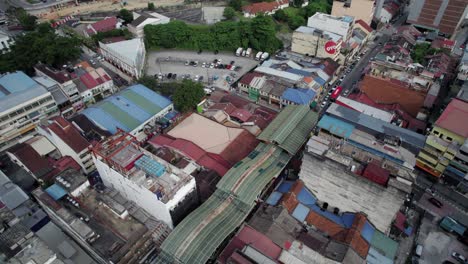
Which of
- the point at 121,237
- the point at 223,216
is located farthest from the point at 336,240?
the point at 121,237

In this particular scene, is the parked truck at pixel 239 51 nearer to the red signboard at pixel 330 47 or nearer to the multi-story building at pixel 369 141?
the red signboard at pixel 330 47

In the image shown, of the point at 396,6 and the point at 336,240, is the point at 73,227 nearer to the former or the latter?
the point at 336,240

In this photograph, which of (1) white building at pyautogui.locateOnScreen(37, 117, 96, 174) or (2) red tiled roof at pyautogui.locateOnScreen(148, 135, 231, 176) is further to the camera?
(1) white building at pyautogui.locateOnScreen(37, 117, 96, 174)

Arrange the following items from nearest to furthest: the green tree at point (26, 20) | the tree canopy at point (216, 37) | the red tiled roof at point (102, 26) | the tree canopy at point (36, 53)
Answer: the tree canopy at point (36, 53), the tree canopy at point (216, 37), the red tiled roof at point (102, 26), the green tree at point (26, 20)

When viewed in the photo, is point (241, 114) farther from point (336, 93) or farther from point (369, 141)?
point (336, 93)

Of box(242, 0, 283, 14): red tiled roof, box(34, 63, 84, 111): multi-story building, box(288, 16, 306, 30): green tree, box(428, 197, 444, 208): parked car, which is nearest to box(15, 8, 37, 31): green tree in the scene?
box(34, 63, 84, 111): multi-story building

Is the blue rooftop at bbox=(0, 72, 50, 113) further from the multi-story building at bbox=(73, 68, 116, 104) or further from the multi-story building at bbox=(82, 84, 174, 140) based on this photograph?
the multi-story building at bbox=(82, 84, 174, 140)

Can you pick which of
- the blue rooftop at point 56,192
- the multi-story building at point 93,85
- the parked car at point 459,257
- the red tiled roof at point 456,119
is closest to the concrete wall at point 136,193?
the blue rooftop at point 56,192
